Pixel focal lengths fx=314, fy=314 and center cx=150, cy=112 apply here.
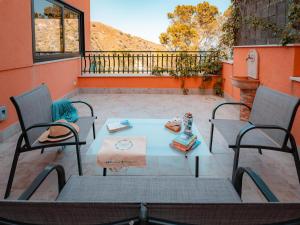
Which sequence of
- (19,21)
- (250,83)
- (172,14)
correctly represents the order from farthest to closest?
(172,14), (250,83), (19,21)

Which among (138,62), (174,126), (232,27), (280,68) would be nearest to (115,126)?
(174,126)

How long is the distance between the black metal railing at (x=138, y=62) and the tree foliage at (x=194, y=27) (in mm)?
5252

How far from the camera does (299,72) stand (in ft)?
12.2

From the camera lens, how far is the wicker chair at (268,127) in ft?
8.32

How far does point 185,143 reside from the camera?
259 centimetres

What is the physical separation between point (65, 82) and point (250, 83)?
3888 mm

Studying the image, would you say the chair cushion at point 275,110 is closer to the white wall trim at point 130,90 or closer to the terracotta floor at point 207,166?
the terracotta floor at point 207,166

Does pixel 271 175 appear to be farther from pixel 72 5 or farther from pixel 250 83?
pixel 72 5

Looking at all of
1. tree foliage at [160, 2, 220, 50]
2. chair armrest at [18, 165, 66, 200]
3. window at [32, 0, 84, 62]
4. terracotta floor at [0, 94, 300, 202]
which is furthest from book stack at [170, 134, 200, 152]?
tree foliage at [160, 2, 220, 50]

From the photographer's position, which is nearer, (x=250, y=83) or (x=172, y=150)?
(x=172, y=150)

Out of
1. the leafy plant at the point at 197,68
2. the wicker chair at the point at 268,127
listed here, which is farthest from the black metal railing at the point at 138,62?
the wicker chair at the point at 268,127

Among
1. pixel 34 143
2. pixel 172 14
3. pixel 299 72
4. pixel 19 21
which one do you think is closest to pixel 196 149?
pixel 34 143

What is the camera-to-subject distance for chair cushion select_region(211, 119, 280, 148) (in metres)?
2.67

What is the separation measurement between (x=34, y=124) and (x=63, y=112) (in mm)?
805
